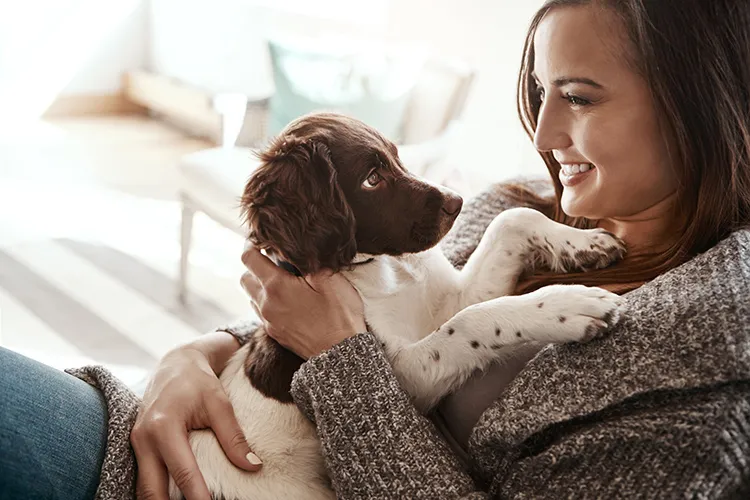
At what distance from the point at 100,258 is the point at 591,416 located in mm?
3616

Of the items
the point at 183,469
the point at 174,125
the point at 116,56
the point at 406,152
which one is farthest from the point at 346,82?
the point at 116,56

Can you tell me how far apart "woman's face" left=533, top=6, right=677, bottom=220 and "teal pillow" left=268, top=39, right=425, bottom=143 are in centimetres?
253

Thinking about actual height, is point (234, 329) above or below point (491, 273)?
below

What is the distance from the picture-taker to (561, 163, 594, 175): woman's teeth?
4.72 feet

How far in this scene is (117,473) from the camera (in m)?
1.28

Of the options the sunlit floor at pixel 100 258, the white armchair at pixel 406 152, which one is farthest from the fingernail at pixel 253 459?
the white armchair at pixel 406 152

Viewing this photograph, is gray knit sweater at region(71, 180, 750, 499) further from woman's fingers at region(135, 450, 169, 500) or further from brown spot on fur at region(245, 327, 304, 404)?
brown spot on fur at region(245, 327, 304, 404)

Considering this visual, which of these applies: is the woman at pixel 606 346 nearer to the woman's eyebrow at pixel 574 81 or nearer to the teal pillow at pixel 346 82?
the woman's eyebrow at pixel 574 81

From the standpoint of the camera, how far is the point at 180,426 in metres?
1.36

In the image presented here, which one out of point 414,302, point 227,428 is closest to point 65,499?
point 227,428

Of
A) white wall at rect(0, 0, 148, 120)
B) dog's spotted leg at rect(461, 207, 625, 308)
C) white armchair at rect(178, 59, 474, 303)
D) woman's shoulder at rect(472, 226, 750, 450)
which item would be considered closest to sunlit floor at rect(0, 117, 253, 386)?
white armchair at rect(178, 59, 474, 303)

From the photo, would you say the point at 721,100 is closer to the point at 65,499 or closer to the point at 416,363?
the point at 416,363

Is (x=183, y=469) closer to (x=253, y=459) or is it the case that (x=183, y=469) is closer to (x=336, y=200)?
(x=253, y=459)

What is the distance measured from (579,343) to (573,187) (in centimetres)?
37
